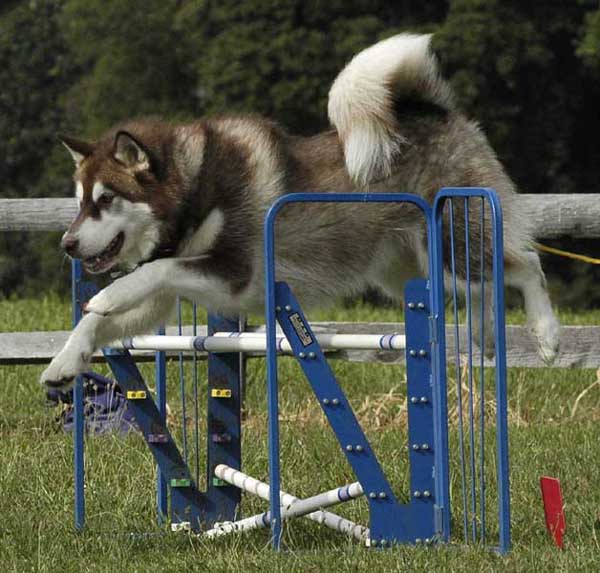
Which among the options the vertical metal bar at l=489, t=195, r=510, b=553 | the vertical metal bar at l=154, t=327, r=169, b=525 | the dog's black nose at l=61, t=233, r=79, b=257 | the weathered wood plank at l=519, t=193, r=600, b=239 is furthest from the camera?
the weathered wood plank at l=519, t=193, r=600, b=239

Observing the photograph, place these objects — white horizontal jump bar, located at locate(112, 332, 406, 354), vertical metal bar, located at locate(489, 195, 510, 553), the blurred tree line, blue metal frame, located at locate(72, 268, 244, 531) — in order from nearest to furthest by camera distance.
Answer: vertical metal bar, located at locate(489, 195, 510, 553)
white horizontal jump bar, located at locate(112, 332, 406, 354)
blue metal frame, located at locate(72, 268, 244, 531)
the blurred tree line

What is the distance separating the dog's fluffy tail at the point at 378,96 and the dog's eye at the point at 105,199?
0.89 metres

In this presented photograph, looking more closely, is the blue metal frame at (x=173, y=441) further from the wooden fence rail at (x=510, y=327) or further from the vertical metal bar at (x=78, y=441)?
the wooden fence rail at (x=510, y=327)

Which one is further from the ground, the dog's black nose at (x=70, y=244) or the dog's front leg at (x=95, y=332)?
the dog's black nose at (x=70, y=244)

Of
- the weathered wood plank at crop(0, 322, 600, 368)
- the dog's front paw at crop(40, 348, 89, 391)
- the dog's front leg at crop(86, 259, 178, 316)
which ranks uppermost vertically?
the dog's front leg at crop(86, 259, 178, 316)

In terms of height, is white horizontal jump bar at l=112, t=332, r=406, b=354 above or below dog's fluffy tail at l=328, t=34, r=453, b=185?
below

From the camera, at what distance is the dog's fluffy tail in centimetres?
518

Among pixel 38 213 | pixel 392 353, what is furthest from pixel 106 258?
pixel 392 353

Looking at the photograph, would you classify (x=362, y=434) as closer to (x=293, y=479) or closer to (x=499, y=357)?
(x=499, y=357)

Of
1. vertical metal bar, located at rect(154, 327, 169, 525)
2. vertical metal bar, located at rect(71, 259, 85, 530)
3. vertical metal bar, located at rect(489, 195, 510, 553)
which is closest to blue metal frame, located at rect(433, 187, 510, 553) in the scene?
vertical metal bar, located at rect(489, 195, 510, 553)

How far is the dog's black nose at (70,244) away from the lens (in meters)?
4.78

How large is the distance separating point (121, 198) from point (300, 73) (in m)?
15.2

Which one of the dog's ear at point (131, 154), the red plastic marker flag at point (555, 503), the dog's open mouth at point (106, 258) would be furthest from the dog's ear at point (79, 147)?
the red plastic marker flag at point (555, 503)

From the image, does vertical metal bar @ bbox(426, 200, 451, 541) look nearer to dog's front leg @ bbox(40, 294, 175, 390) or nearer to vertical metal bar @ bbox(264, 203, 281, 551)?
vertical metal bar @ bbox(264, 203, 281, 551)
